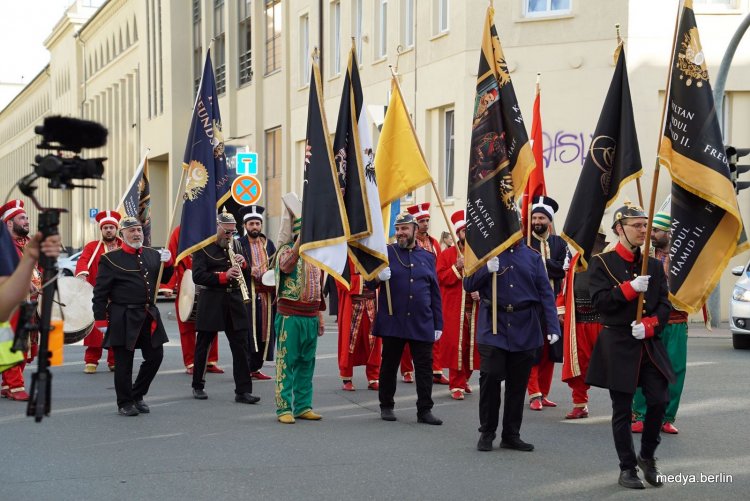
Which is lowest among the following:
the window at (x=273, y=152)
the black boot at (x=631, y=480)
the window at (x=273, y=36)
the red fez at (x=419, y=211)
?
the black boot at (x=631, y=480)

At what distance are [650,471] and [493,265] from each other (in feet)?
7.02

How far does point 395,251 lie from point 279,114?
79.4 ft

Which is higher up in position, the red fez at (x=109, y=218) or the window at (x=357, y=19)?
the window at (x=357, y=19)

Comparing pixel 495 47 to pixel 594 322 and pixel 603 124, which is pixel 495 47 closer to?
pixel 603 124

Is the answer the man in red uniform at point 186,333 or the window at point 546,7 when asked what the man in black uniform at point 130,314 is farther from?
the window at point 546,7

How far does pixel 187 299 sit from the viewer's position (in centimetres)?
1362

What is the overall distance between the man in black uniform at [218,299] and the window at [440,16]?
13439mm

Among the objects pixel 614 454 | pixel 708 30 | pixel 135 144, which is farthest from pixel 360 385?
pixel 135 144

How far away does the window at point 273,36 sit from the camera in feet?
114

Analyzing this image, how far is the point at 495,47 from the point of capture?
9.60 m

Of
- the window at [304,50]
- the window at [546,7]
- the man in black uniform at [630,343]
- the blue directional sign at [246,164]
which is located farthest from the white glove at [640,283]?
the window at [304,50]

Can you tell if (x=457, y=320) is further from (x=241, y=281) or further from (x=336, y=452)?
(x=336, y=452)

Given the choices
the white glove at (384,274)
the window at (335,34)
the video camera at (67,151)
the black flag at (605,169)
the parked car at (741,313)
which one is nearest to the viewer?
the video camera at (67,151)

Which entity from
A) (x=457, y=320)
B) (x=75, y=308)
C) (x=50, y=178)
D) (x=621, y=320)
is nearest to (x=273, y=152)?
(x=75, y=308)
